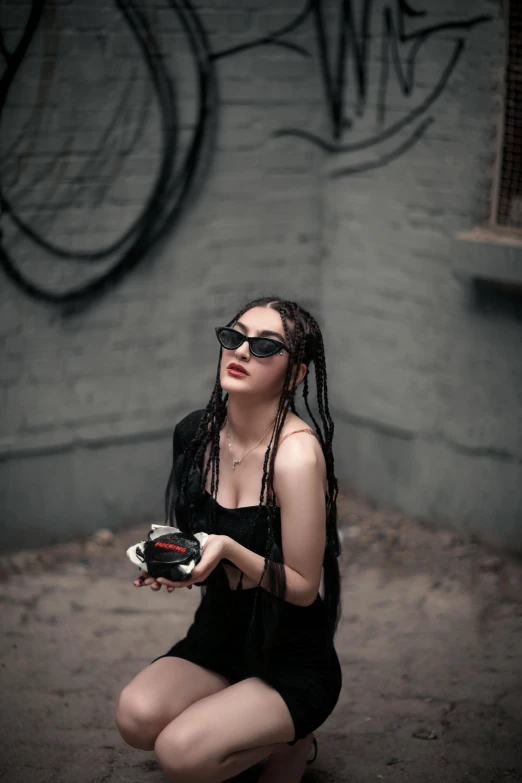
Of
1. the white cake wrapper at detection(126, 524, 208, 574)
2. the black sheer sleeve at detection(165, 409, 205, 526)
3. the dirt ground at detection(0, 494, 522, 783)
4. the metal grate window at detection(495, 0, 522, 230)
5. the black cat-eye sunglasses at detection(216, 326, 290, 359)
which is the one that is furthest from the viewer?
the metal grate window at detection(495, 0, 522, 230)

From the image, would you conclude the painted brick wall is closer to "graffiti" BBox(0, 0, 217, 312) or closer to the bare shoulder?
"graffiti" BBox(0, 0, 217, 312)

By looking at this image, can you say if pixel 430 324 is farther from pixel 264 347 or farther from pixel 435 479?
pixel 264 347

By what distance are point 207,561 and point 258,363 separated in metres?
0.56

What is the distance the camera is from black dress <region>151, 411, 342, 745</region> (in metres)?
2.46

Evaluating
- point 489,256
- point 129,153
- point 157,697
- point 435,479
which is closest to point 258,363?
point 157,697

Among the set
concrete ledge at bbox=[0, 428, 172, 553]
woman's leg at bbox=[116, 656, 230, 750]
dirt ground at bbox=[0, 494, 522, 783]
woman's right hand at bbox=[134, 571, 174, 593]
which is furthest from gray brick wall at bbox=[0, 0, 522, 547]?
woman's right hand at bbox=[134, 571, 174, 593]

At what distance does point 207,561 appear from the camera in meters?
2.27

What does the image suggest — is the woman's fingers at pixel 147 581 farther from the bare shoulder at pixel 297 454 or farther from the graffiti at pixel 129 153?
the graffiti at pixel 129 153

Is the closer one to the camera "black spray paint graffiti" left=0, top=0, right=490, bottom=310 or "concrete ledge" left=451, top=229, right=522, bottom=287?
"concrete ledge" left=451, top=229, right=522, bottom=287

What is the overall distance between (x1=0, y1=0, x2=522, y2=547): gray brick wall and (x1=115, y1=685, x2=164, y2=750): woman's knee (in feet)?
6.77

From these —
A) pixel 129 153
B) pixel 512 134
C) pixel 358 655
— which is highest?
pixel 512 134

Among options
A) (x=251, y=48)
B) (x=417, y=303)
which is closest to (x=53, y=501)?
(x=417, y=303)

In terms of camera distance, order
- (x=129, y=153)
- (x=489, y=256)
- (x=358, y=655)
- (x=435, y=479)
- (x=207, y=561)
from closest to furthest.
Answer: (x=207, y=561)
(x=358, y=655)
(x=489, y=256)
(x=129, y=153)
(x=435, y=479)

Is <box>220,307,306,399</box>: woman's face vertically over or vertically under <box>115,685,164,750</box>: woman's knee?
over
